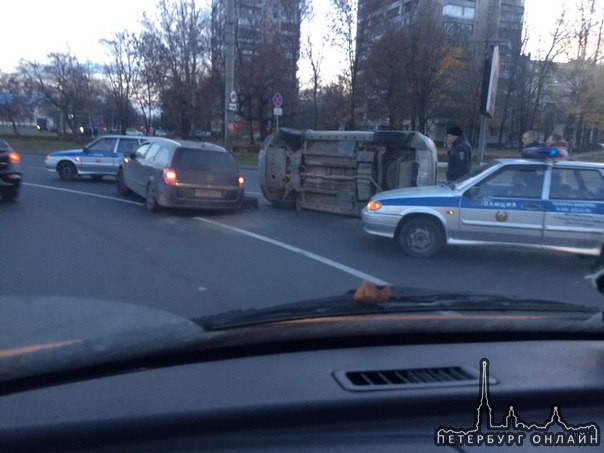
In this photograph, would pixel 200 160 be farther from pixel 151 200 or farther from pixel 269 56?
pixel 269 56

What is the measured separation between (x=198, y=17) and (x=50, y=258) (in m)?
39.0

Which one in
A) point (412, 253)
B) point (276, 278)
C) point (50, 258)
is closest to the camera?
point (276, 278)

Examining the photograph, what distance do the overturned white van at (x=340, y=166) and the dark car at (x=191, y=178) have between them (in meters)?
1.35

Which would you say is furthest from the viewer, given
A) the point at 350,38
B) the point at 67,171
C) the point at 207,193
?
the point at 350,38

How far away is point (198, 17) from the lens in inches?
1719

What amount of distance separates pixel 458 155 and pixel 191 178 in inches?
221

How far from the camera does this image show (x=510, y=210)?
8.77 m

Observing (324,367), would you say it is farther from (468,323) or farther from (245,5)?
(245,5)

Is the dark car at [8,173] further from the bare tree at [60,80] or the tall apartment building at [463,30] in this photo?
the bare tree at [60,80]

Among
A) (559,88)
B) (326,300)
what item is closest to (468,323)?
(326,300)

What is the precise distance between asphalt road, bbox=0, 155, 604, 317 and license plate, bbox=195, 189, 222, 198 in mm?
458
